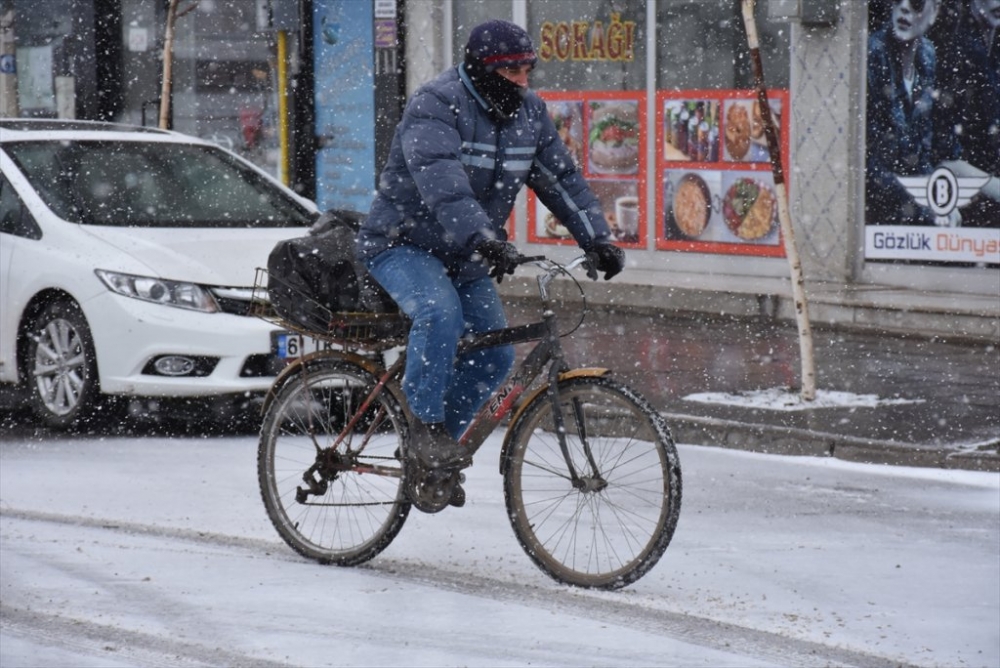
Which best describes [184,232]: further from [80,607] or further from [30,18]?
[30,18]

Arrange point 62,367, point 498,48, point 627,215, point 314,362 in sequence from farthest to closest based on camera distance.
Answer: point 627,215 < point 62,367 < point 314,362 < point 498,48

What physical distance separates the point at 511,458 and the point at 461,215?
90cm

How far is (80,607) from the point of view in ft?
19.2

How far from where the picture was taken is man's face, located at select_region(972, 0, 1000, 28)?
523 inches

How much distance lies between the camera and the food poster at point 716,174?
15062mm

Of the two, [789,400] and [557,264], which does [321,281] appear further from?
[789,400]

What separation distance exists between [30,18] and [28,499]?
686 inches

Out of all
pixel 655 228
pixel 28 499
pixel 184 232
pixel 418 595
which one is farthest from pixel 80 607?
pixel 655 228

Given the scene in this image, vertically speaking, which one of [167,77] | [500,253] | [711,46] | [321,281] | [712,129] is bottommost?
[321,281]

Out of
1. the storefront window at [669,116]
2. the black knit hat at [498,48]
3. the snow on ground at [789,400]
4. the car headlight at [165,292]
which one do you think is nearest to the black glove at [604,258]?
the black knit hat at [498,48]

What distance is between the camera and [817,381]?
35.1ft

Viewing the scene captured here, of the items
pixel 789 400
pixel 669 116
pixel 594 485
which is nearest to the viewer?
pixel 594 485

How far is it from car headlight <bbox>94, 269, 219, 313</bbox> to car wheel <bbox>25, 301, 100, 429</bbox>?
291mm

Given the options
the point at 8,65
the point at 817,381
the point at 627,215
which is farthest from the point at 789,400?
the point at 8,65
